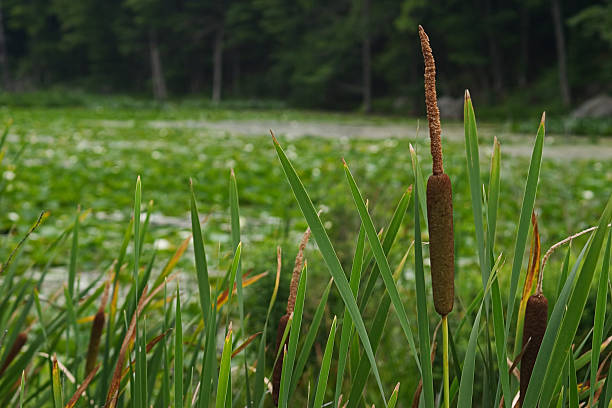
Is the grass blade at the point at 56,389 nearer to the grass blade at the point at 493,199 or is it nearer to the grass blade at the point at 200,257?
the grass blade at the point at 200,257

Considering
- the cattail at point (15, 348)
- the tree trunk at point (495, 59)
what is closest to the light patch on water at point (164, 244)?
the cattail at point (15, 348)

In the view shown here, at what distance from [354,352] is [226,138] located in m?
8.14

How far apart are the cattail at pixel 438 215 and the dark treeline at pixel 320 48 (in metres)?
12.8

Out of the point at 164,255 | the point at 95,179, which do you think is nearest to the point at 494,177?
the point at 164,255

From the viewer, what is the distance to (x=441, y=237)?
0.32 m

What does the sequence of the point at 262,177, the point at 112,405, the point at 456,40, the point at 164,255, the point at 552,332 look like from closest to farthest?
the point at 552,332, the point at 112,405, the point at 164,255, the point at 262,177, the point at 456,40

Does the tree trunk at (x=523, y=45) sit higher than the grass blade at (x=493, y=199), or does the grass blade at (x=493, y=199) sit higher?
the tree trunk at (x=523, y=45)

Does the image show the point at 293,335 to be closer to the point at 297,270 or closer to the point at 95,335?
the point at 297,270

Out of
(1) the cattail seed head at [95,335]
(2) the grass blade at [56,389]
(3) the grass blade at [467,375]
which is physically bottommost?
(1) the cattail seed head at [95,335]

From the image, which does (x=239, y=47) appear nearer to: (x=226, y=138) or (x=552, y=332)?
(x=226, y=138)

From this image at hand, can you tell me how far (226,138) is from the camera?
8.48 m

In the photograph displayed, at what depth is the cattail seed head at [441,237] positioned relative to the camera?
1.02 feet

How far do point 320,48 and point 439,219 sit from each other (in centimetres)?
2122

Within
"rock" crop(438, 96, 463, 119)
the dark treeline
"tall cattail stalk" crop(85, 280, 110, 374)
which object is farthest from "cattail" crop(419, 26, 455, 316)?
"rock" crop(438, 96, 463, 119)
